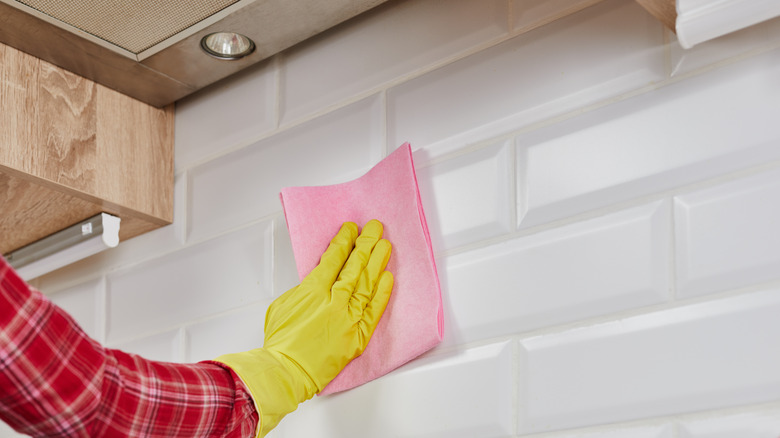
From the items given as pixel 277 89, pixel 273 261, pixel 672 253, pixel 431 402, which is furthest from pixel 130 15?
pixel 672 253

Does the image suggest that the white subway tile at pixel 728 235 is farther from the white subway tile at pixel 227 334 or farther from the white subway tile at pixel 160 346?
the white subway tile at pixel 160 346

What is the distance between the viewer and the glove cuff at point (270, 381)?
0.89 m

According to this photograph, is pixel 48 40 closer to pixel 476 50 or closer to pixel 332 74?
pixel 332 74

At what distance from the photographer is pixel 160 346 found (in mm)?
1253

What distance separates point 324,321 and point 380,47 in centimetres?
35

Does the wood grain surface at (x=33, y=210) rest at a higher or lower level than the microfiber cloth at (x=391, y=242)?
higher

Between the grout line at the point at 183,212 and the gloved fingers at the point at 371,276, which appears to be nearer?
the gloved fingers at the point at 371,276

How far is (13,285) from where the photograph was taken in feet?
2.13

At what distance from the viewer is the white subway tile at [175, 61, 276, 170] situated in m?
1.22

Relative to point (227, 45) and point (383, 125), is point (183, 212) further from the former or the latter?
point (383, 125)

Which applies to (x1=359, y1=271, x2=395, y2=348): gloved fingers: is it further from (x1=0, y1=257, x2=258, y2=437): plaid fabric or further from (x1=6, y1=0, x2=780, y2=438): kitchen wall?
(x1=0, y1=257, x2=258, y2=437): plaid fabric

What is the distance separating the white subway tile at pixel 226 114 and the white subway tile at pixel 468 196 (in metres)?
0.30

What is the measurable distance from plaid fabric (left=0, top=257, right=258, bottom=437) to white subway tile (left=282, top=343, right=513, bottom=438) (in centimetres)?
19

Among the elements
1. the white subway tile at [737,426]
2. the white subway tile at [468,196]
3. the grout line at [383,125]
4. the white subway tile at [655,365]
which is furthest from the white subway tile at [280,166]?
the white subway tile at [737,426]
